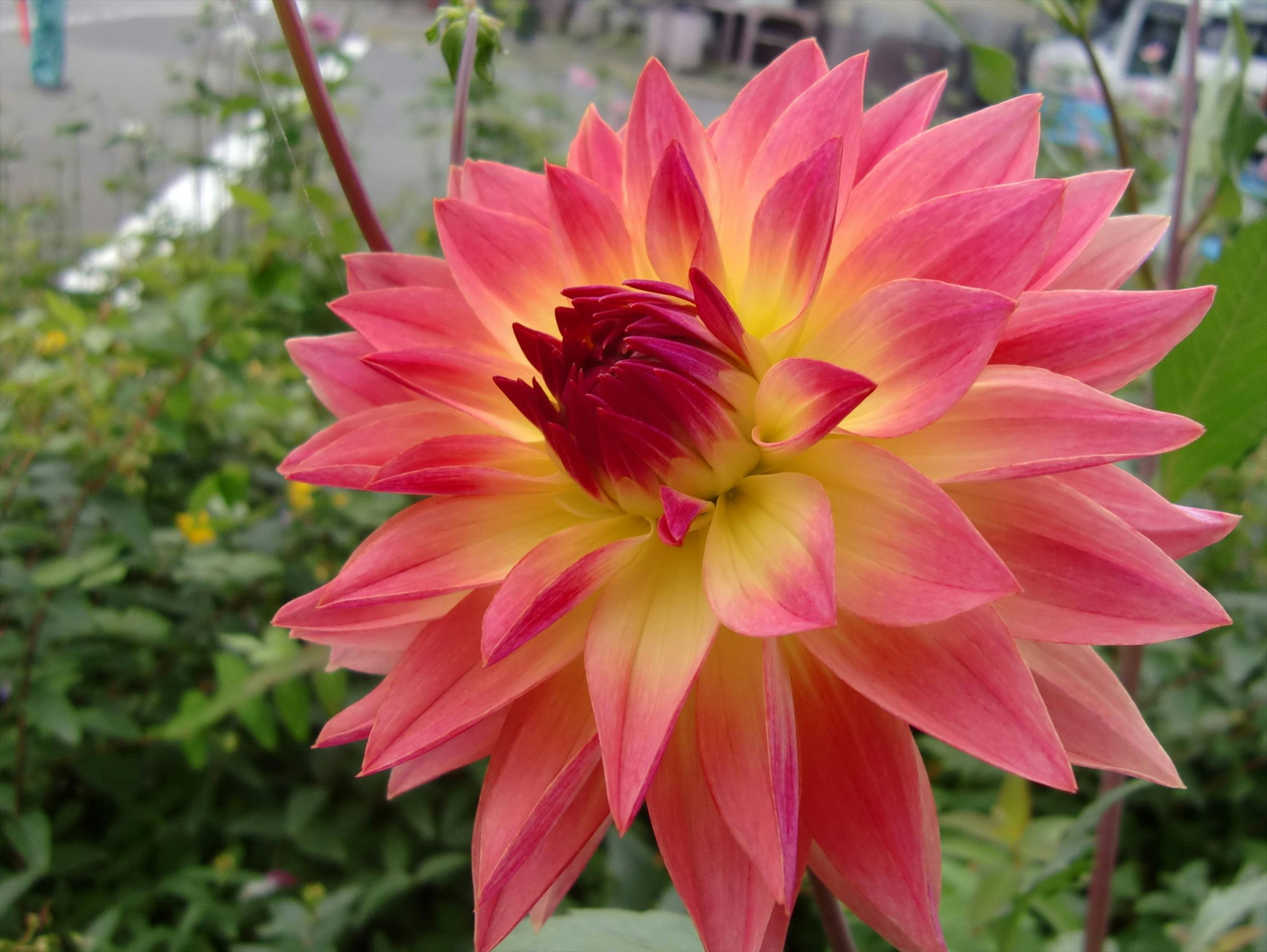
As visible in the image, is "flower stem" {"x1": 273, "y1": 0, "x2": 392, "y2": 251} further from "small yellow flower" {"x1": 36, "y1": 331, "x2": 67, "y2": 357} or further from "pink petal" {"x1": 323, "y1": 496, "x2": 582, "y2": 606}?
"small yellow flower" {"x1": 36, "y1": 331, "x2": 67, "y2": 357}

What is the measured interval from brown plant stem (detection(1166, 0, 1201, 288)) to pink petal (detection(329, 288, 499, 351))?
1.89ft

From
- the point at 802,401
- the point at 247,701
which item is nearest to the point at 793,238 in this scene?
the point at 802,401

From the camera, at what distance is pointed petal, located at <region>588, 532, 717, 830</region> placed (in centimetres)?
36

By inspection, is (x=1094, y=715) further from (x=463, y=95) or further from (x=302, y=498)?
(x=302, y=498)

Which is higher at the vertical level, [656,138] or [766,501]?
[656,138]

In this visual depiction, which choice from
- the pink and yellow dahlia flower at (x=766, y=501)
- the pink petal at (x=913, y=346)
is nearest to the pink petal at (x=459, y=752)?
the pink and yellow dahlia flower at (x=766, y=501)

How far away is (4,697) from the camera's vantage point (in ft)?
3.69

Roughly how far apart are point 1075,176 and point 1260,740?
1074 millimetres

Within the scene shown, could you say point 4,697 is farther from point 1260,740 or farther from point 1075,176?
point 1260,740

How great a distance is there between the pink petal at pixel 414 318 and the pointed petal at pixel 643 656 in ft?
0.54

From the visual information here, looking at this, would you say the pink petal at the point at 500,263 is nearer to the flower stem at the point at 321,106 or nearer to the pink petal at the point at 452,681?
the flower stem at the point at 321,106

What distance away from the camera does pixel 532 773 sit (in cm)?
42

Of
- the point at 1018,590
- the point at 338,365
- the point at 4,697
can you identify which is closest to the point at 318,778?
the point at 4,697

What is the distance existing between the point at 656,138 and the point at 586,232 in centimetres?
6
